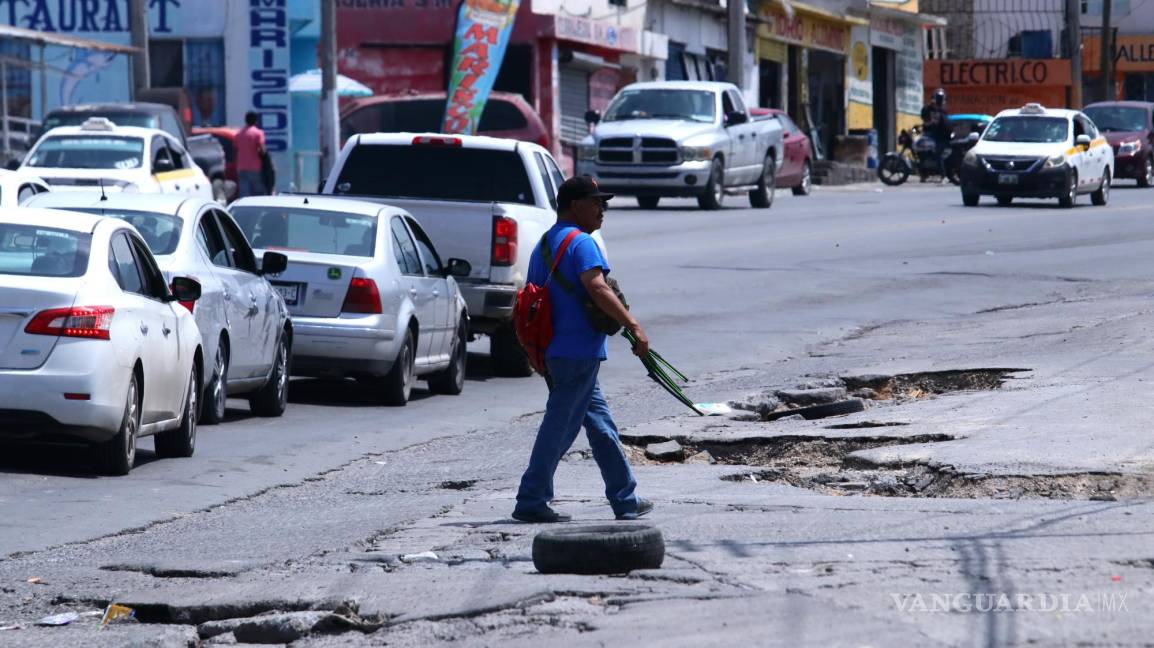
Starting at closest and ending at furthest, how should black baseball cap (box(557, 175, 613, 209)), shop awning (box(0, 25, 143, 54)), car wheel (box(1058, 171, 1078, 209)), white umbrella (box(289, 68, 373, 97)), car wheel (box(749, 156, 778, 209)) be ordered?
black baseball cap (box(557, 175, 613, 209)) < shop awning (box(0, 25, 143, 54)) < car wheel (box(1058, 171, 1078, 209)) < car wheel (box(749, 156, 778, 209)) < white umbrella (box(289, 68, 373, 97))

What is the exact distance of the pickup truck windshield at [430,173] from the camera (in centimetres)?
1730

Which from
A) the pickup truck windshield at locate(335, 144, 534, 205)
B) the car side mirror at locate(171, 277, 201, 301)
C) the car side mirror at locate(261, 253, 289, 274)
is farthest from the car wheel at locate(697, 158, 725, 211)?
the car side mirror at locate(171, 277, 201, 301)

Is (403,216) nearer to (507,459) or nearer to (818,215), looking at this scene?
(507,459)

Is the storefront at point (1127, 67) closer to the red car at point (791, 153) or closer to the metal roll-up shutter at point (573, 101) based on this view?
the metal roll-up shutter at point (573, 101)

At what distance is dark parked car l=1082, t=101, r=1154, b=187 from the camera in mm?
44125

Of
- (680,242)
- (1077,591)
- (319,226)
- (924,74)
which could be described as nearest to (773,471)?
(1077,591)

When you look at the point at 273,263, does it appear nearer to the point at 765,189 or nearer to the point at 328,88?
the point at 328,88

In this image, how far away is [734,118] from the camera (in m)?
36.0

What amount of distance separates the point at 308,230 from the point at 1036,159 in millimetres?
22487

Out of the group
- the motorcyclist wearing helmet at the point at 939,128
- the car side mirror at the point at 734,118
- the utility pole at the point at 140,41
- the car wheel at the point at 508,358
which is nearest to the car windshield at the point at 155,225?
the car wheel at the point at 508,358

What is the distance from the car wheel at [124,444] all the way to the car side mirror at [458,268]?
5072 mm

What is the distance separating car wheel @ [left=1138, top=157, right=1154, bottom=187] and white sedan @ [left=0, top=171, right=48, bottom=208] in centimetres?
3176

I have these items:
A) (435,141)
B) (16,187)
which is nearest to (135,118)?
(16,187)

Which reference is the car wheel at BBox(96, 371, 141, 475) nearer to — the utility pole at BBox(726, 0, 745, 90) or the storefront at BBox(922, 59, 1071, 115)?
the utility pole at BBox(726, 0, 745, 90)
